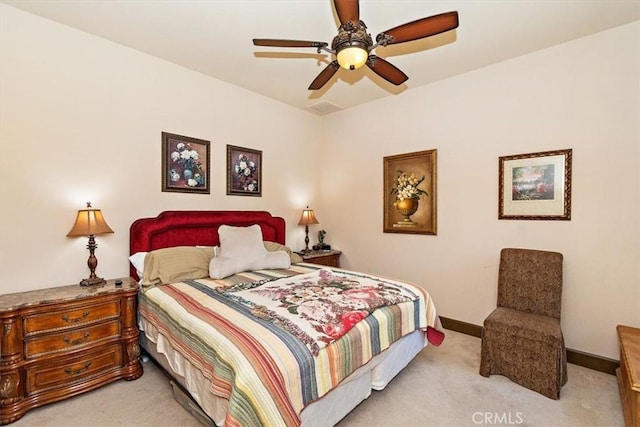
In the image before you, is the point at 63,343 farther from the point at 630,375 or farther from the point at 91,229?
the point at 630,375

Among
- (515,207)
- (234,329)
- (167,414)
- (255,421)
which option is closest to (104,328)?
(167,414)

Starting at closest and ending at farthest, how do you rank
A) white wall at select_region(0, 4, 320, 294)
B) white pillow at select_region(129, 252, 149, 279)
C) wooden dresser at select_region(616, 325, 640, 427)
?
wooden dresser at select_region(616, 325, 640, 427), white wall at select_region(0, 4, 320, 294), white pillow at select_region(129, 252, 149, 279)

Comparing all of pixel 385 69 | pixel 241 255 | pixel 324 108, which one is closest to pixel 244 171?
pixel 241 255

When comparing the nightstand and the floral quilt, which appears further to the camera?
the nightstand

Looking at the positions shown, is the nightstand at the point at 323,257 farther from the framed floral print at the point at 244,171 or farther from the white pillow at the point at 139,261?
the white pillow at the point at 139,261

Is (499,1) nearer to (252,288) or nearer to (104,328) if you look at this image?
(252,288)

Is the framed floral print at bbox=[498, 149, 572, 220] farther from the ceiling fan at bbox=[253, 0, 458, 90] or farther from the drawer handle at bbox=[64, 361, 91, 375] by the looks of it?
the drawer handle at bbox=[64, 361, 91, 375]

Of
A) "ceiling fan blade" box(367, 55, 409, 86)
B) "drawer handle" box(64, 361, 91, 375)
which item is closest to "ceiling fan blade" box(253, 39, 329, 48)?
"ceiling fan blade" box(367, 55, 409, 86)

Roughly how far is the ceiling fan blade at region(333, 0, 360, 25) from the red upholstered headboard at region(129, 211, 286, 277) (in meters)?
2.43

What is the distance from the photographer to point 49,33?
248 centimetres

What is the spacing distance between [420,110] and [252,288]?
2872 mm

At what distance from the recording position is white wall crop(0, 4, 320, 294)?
7.68 ft

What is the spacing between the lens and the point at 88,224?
2.45m

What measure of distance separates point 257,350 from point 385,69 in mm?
2084
